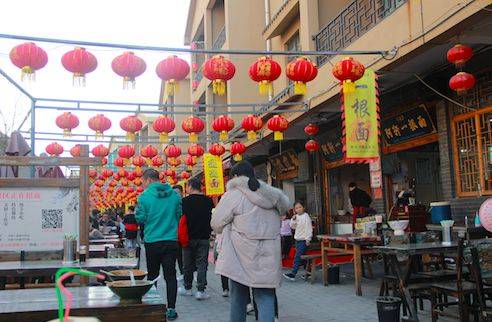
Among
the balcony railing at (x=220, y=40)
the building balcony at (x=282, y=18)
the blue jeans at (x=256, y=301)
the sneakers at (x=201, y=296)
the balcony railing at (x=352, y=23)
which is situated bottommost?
the sneakers at (x=201, y=296)

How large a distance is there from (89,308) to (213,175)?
15493mm

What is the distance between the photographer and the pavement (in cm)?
737

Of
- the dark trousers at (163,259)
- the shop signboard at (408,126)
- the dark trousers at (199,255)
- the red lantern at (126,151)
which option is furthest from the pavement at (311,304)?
the red lantern at (126,151)

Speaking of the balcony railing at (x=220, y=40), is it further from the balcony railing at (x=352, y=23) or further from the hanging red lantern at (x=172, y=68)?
the hanging red lantern at (x=172, y=68)

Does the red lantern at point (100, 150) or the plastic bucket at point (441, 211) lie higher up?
the red lantern at point (100, 150)

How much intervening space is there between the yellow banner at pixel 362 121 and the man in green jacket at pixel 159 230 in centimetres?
417

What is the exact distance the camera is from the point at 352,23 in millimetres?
11539

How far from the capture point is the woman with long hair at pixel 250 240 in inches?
199

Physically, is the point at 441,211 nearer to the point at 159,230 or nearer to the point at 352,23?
the point at 352,23

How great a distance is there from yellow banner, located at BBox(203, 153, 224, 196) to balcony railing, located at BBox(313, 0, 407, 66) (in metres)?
7.03

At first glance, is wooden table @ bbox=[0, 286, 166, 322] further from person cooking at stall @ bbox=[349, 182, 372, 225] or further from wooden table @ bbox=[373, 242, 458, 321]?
person cooking at stall @ bbox=[349, 182, 372, 225]

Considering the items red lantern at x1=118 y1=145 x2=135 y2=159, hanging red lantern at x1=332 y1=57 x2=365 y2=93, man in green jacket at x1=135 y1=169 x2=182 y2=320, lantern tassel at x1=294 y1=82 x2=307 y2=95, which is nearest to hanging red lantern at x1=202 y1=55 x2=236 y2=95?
lantern tassel at x1=294 y1=82 x2=307 y2=95

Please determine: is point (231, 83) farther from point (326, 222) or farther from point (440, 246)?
point (440, 246)

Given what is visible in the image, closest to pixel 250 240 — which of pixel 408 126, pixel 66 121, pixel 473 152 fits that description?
pixel 473 152
